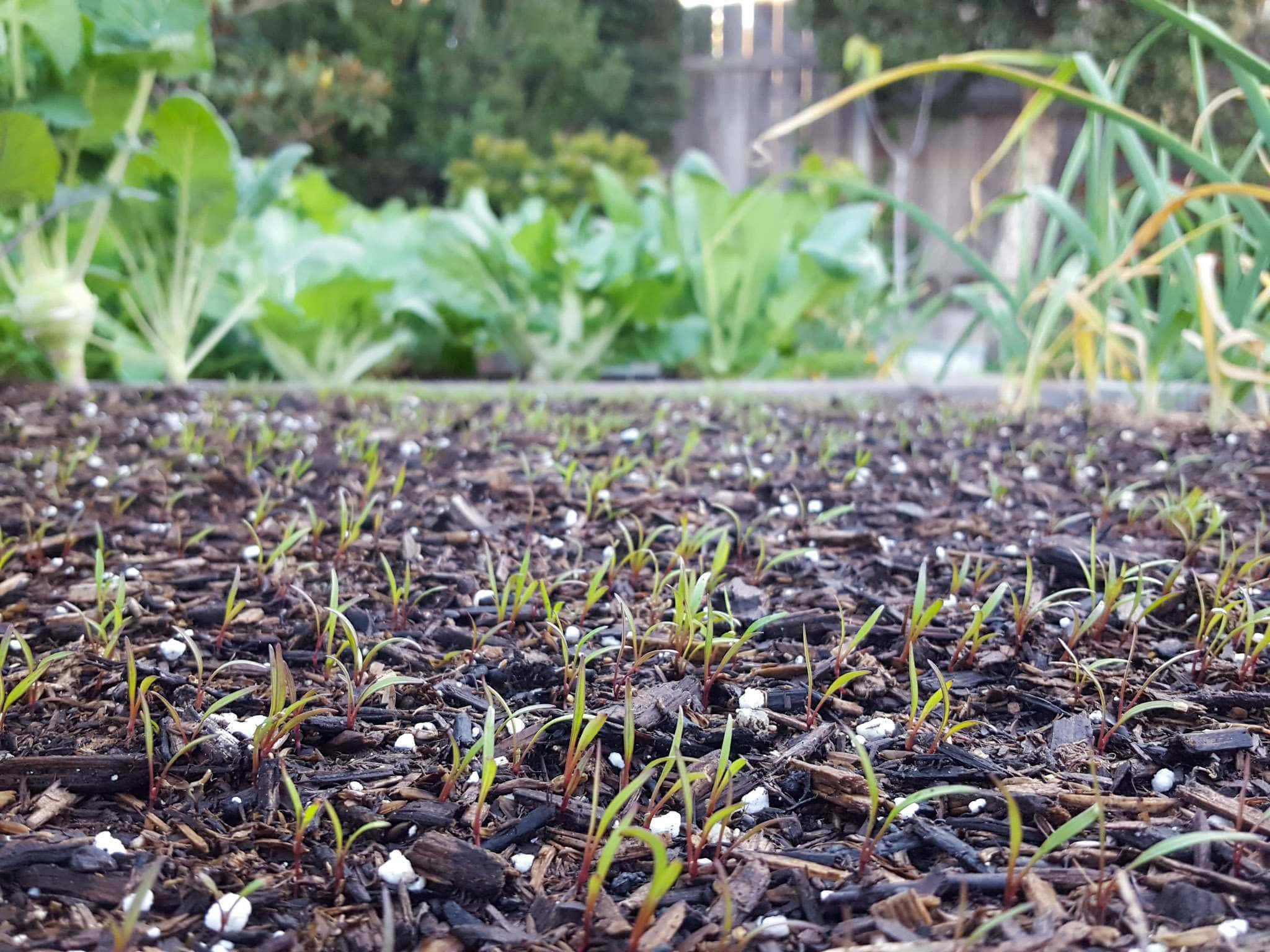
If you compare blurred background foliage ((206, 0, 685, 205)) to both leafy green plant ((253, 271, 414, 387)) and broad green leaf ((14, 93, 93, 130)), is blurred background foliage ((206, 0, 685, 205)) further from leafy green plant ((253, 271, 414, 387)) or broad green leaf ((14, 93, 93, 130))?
broad green leaf ((14, 93, 93, 130))

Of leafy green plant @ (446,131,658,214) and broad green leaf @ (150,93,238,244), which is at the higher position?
leafy green plant @ (446,131,658,214)

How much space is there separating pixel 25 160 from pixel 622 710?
1.73 m

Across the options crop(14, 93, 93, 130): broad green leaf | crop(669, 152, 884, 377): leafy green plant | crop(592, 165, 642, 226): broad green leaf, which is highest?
crop(592, 165, 642, 226): broad green leaf

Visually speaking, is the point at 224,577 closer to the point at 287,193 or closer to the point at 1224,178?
the point at 1224,178

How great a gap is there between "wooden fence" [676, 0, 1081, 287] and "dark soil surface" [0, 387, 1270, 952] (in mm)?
6073

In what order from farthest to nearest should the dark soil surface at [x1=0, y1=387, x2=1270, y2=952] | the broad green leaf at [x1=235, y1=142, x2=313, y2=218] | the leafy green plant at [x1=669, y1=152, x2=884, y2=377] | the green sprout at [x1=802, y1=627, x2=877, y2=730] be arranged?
1. the leafy green plant at [x1=669, y1=152, x2=884, y2=377]
2. the broad green leaf at [x1=235, y1=142, x2=313, y2=218]
3. the green sprout at [x1=802, y1=627, x2=877, y2=730]
4. the dark soil surface at [x1=0, y1=387, x2=1270, y2=952]

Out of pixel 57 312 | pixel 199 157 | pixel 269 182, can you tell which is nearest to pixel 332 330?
pixel 269 182

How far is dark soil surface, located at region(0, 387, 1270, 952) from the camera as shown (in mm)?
580

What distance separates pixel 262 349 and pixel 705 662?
2.84m

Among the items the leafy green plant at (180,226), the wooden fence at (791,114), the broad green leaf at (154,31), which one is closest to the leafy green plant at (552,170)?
the wooden fence at (791,114)

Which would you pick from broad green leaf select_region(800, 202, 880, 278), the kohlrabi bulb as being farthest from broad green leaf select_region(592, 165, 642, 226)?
the kohlrabi bulb

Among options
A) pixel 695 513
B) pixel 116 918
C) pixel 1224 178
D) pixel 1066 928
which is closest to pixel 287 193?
pixel 695 513

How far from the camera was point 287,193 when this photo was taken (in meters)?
3.70

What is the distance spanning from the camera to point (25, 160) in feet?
5.76
